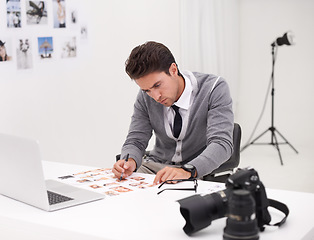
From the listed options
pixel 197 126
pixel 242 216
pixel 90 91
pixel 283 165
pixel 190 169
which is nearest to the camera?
pixel 242 216

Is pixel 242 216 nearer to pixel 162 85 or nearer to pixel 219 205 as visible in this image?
pixel 219 205

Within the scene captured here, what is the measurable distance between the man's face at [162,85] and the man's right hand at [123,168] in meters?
0.36

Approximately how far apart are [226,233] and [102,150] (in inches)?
122

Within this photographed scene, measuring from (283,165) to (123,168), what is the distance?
345cm

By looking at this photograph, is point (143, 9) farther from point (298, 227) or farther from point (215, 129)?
point (298, 227)

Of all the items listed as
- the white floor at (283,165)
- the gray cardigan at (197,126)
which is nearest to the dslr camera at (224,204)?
the gray cardigan at (197,126)

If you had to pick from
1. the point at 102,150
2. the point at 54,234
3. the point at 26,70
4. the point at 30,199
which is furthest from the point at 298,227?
the point at 102,150

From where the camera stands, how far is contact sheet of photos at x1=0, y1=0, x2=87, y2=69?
3.64m

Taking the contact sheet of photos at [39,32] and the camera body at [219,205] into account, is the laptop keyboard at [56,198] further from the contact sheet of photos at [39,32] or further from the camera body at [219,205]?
the contact sheet of photos at [39,32]

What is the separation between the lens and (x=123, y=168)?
2.51m

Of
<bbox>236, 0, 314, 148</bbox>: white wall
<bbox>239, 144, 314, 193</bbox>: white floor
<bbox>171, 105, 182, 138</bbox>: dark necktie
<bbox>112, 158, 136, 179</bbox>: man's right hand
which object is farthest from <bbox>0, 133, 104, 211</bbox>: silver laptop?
<bbox>236, 0, 314, 148</bbox>: white wall

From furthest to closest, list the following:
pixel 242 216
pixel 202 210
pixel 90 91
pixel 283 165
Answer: pixel 283 165, pixel 90 91, pixel 202 210, pixel 242 216


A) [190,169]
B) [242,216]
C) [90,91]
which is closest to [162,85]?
[190,169]

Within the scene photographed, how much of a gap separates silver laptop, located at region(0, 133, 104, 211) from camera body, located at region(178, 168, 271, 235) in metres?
0.57
